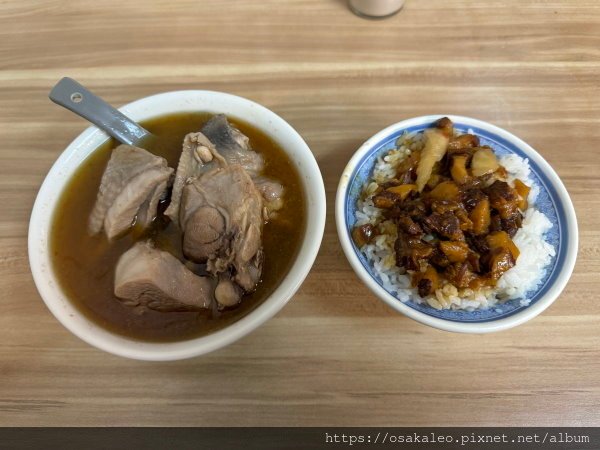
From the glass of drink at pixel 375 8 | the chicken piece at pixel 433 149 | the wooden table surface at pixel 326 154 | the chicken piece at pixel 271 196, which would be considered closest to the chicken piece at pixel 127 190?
the chicken piece at pixel 271 196

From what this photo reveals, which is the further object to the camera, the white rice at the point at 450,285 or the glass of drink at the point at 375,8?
the glass of drink at the point at 375,8

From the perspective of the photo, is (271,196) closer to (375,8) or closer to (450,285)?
(450,285)

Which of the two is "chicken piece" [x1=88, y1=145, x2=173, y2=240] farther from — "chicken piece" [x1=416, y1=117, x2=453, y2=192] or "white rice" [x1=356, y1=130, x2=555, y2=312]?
"chicken piece" [x1=416, y1=117, x2=453, y2=192]

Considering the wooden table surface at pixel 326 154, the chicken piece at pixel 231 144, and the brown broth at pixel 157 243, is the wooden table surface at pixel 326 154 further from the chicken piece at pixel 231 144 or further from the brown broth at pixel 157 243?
the chicken piece at pixel 231 144

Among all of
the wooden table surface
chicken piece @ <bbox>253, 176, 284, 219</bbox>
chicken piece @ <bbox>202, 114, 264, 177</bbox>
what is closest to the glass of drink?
the wooden table surface

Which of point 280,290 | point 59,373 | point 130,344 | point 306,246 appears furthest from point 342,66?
point 59,373

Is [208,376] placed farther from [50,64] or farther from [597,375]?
[50,64]
